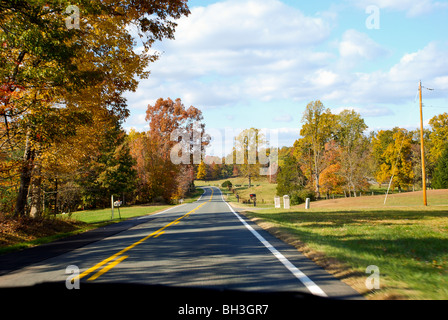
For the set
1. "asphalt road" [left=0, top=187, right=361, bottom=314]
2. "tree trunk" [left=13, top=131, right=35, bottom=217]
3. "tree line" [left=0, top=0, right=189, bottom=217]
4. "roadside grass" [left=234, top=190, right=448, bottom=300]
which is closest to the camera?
"roadside grass" [left=234, top=190, right=448, bottom=300]

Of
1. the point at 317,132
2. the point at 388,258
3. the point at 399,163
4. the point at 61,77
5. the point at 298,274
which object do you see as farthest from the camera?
the point at 399,163

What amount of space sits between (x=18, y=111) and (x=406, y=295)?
12091mm

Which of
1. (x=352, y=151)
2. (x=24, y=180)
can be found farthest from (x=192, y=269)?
(x=352, y=151)

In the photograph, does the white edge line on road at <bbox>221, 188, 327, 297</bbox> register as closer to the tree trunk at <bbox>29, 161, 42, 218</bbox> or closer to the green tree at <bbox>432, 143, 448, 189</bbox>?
the tree trunk at <bbox>29, 161, 42, 218</bbox>

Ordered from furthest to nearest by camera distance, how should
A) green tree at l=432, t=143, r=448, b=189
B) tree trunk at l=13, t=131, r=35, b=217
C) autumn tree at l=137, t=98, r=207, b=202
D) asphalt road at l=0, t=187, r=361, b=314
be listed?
green tree at l=432, t=143, r=448, b=189, autumn tree at l=137, t=98, r=207, b=202, tree trunk at l=13, t=131, r=35, b=217, asphalt road at l=0, t=187, r=361, b=314

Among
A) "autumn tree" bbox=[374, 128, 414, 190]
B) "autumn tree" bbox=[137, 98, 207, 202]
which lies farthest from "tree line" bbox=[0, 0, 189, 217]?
"autumn tree" bbox=[374, 128, 414, 190]

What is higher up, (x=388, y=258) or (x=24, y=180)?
(x=24, y=180)

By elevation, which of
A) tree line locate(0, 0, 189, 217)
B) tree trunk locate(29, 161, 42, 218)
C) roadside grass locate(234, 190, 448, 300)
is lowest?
roadside grass locate(234, 190, 448, 300)

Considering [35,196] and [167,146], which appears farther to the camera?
[167,146]

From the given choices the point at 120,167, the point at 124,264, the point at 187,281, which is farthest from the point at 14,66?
the point at 120,167

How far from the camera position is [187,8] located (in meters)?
13.3

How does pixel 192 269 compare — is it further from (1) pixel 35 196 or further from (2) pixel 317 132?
(2) pixel 317 132

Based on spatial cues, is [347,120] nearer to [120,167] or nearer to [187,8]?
[120,167]

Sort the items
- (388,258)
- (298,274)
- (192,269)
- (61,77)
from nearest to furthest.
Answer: (298,274)
(192,269)
(388,258)
(61,77)
